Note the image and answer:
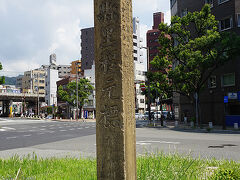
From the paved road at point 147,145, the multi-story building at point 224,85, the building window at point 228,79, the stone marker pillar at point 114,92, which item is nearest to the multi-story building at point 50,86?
the multi-story building at point 224,85

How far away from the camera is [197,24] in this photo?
88.7ft

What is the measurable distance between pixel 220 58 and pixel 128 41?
22723mm

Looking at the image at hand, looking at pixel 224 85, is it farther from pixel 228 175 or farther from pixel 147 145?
pixel 228 175

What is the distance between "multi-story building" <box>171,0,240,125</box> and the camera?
27750mm

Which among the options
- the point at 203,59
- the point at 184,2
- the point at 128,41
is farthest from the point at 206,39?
the point at 128,41

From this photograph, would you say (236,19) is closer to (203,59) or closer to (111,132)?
(203,59)

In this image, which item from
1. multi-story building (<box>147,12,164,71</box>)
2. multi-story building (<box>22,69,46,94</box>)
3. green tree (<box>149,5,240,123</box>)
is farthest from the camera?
multi-story building (<box>22,69,46,94</box>)

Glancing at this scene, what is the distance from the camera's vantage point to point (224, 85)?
1155 inches

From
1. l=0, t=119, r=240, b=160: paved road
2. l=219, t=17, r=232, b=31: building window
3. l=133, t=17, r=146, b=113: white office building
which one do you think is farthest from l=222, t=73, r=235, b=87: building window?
l=133, t=17, r=146, b=113: white office building

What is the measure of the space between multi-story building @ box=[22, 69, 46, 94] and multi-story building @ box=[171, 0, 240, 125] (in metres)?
97.7

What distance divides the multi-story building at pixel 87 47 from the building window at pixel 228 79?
277 feet

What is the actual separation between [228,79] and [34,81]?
107669 millimetres

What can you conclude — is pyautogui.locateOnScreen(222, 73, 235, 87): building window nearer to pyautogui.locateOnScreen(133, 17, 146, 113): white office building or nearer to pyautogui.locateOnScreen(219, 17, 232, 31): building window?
pyautogui.locateOnScreen(219, 17, 232, 31): building window

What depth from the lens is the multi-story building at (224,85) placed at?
27.8 meters
